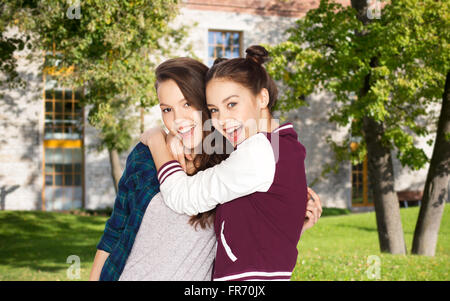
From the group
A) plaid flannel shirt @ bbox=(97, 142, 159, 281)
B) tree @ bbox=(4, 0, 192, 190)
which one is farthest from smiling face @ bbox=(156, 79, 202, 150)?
tree @ bbox=(4, 0, 192, 190)

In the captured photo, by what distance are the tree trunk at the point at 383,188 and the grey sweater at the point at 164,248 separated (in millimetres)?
9793

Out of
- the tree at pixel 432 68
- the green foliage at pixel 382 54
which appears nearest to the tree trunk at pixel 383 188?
the green foliage at pixel 382 54

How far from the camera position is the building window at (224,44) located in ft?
69.4

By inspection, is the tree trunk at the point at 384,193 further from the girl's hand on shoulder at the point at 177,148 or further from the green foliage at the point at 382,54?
the girl's hand on shoulder at the point at 177,148

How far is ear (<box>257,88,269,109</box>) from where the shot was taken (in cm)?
234

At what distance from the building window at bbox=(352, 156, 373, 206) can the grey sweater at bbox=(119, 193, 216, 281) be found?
2204 centimetres

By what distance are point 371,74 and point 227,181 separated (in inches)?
333

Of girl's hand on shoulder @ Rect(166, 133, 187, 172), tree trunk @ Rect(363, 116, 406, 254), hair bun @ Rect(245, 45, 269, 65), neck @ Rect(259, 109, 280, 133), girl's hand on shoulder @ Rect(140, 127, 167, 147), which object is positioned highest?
hair bun @ Rect(245, 45, 269, 65)

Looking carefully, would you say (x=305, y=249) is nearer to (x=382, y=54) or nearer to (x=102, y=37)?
(x=382, y=54)

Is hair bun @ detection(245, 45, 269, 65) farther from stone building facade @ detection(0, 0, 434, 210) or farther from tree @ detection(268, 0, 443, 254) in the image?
stone building facade @ detection(0, 0, 434, 210)
